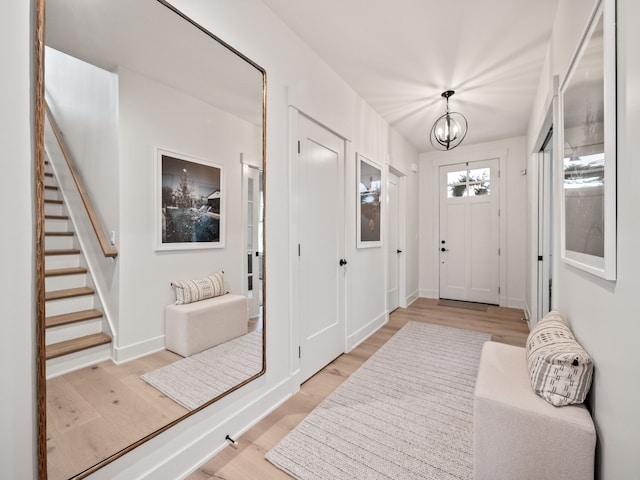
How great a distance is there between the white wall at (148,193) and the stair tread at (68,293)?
142 millimetres

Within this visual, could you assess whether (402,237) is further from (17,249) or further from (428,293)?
(17,249)

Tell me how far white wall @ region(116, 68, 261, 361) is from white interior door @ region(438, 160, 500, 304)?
15.0ft

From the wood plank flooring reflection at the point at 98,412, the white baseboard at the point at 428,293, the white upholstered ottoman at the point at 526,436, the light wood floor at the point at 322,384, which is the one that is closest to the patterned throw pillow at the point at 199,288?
the wood plank flooring reflection at the point at 98,412

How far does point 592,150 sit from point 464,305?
417cm

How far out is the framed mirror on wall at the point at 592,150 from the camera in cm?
97

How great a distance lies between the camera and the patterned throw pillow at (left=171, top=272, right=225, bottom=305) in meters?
1.56

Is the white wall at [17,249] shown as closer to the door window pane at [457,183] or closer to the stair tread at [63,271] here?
the stair tread at [63,271]

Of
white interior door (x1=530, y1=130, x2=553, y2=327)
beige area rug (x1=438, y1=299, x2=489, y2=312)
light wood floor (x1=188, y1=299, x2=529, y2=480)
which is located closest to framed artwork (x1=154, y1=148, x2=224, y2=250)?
light wood floor (x1=188, y1=299, x2=529, y2=480)

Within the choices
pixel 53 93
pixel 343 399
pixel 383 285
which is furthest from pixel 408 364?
pixel 53 93

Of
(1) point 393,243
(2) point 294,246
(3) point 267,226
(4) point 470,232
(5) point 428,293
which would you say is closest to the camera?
(3) point 267,226

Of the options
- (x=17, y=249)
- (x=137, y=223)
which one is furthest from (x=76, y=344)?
(x=137, y=223)

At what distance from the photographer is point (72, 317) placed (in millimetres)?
1122

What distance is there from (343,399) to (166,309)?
141 centimetres

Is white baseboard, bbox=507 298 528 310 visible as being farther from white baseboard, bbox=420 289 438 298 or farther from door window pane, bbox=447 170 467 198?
door window pane, bbox=447 170 467 198
